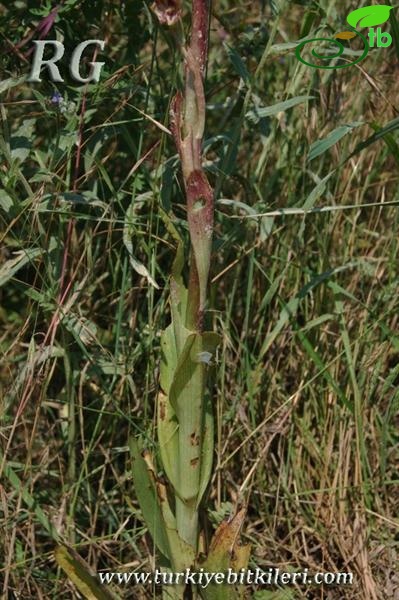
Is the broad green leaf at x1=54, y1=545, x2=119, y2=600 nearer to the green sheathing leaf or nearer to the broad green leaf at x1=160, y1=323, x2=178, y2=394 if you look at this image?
the green sheathing leaf

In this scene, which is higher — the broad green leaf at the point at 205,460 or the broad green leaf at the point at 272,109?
the broad green leaf at the point at 272,109

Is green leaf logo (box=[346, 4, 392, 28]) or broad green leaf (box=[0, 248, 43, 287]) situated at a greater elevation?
green leaf logo (box=[346, 4, 392, 28])

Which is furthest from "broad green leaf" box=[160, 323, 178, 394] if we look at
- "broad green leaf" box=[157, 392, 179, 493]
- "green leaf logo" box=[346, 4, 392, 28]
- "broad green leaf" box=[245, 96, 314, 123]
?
"green leaf logo" box=[346, 4, 392, 28]

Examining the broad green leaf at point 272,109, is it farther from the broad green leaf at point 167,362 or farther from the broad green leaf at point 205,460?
the broad green leaf at point 205,460

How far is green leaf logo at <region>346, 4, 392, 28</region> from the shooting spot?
1.87m

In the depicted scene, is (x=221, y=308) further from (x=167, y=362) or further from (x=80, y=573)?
(x=80, y=573)

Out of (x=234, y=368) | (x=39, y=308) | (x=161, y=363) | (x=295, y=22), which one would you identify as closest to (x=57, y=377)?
(x=39, y=308)

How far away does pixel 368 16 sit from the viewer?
1916 mm

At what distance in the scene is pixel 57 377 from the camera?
2.10m

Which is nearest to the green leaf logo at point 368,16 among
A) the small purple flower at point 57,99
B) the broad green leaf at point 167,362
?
the small purple flower at point 57,99

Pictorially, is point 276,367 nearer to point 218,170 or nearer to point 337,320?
point 337,320

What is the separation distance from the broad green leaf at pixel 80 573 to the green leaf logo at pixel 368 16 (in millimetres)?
1263

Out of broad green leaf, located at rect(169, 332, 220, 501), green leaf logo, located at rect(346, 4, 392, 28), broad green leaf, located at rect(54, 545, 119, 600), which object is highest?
green leaf logo, located at rect(346, 4, 392, 28)

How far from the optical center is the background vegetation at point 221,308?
5.71ft
